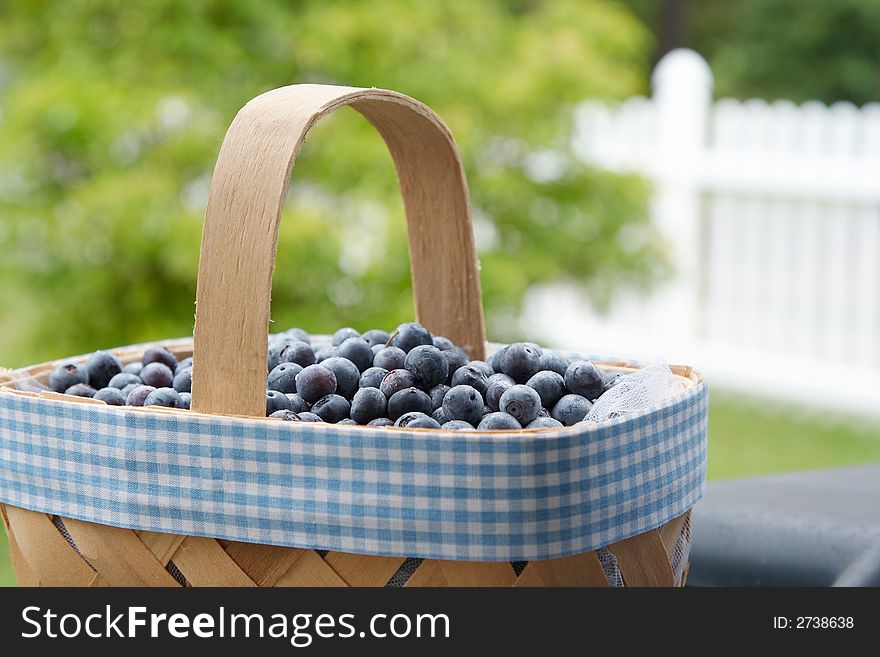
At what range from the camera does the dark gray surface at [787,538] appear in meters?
1.03

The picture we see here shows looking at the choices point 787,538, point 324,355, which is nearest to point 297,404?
point 324,355

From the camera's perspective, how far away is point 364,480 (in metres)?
0.73

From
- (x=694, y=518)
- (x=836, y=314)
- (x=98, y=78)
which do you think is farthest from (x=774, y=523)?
(x=836, y=314)

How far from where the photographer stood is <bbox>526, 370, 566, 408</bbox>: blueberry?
34.4 inches

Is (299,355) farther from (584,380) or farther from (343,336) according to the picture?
(584,380)

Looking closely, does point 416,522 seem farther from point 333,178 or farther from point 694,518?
point 333,178

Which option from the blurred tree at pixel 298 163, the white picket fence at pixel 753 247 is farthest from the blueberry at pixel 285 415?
the white picket fence at pixel 753 247

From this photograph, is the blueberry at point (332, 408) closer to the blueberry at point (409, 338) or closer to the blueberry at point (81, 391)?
the blueberry at point (409, 338)

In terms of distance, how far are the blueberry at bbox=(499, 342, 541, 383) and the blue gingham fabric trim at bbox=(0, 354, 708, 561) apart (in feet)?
0.48

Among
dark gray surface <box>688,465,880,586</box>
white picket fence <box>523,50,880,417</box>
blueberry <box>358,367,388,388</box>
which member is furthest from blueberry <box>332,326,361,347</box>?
white picket fence <box>523,50,880,417</box>

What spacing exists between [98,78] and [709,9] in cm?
944

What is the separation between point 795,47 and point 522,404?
10.6m

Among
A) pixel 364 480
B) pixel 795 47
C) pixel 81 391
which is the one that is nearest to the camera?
pixel 364 480

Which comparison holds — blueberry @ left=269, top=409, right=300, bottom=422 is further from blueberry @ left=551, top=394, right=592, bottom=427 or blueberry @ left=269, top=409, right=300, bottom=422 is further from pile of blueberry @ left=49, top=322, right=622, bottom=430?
blueberry @ left=551, top=394, right=592, bottom=427
